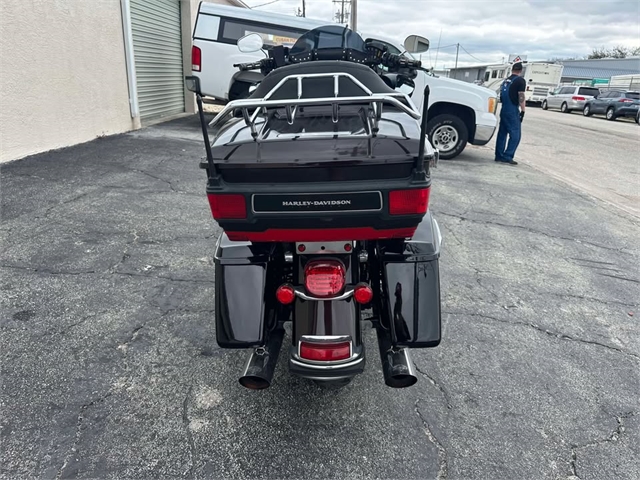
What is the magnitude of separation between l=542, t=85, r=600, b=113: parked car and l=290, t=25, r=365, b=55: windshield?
89.8 feet

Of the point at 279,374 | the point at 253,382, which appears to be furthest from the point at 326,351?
the point at 279,374

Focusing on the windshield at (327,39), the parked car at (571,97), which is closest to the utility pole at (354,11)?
the parked car at (571,97)

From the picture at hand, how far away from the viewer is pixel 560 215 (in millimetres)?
5793

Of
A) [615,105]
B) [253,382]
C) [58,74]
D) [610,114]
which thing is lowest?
[253,382]

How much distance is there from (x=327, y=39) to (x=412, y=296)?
2.61 m

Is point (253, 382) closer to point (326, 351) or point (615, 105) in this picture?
point (326, 351)

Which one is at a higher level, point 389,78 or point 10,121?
point 389,78

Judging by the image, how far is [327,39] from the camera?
12.1ft

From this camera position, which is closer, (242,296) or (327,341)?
(327,341)

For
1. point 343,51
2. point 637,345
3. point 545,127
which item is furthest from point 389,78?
point 545,127

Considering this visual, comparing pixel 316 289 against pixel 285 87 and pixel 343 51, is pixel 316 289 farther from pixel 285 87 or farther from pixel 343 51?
pixel 343 51

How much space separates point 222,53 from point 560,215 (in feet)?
27.5

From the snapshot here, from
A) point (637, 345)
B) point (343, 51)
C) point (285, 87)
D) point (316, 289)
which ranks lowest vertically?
point (637, 345)

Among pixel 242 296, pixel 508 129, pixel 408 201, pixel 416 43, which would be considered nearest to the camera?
pixel 408 201
